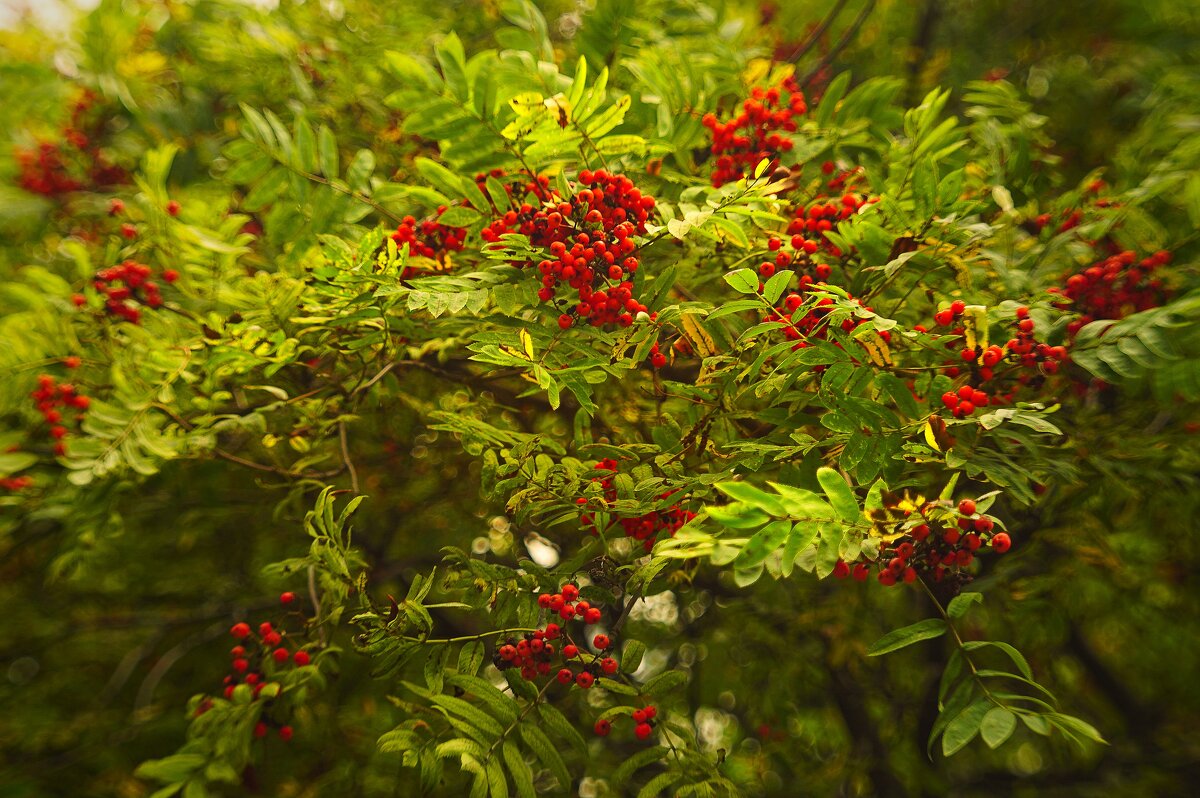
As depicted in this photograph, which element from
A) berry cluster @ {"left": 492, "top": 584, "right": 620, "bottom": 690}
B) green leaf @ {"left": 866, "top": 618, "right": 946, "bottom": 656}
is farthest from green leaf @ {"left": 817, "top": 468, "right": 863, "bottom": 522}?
berry cluster @ {"left": 492, "top": 584, "right": 620, "bottom": 690}

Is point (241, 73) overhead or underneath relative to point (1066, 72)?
overhead

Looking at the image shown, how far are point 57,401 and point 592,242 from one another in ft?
6.86

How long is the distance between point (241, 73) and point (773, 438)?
10.3 feet

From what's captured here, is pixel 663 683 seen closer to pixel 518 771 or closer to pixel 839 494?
pixel 518 771

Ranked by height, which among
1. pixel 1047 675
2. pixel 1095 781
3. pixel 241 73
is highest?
pixel 241 73

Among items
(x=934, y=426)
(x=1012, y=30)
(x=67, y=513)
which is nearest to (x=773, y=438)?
(x=934, y=426)

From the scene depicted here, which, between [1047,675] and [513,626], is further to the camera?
[1047,675]

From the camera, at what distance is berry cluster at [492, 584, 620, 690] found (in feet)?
5.86

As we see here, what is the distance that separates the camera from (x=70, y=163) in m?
3.99

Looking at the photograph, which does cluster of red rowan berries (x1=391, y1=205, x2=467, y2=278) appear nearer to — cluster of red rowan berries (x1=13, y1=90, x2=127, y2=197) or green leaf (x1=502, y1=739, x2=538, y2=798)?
green leaf (x1=502, y1=739, x2=538, y2=798)

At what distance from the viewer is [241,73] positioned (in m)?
3.57

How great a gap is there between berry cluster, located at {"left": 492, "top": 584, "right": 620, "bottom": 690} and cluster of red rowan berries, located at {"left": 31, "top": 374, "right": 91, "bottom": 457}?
186 centimetres

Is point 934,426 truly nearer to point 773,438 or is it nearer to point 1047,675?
point 773,438

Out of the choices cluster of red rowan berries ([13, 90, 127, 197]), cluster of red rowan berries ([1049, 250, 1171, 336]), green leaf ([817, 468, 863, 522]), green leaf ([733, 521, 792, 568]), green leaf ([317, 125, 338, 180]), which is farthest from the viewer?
cluster of red rowan berries ([13, 90, 127, 197])
